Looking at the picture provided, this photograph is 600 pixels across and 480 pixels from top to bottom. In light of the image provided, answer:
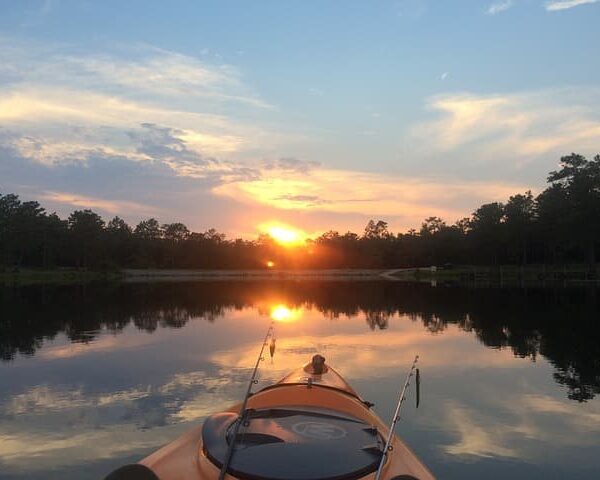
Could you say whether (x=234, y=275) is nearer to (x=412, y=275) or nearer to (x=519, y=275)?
(x=412, y=275)

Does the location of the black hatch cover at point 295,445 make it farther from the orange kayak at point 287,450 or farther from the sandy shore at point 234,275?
the sandy shore at point 234,275

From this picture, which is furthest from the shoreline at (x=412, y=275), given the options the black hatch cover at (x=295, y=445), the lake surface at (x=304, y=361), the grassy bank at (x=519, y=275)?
the black hatch cover at (x=295, y=445)

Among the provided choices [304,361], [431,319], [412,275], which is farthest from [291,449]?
[412,275]

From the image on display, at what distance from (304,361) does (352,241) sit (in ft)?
362

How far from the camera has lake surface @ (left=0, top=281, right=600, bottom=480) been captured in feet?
28.0

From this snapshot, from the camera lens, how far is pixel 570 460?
833 centimetres

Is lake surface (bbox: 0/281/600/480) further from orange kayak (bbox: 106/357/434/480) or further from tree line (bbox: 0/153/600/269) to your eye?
tree line (bbox: 0/153/600/269)

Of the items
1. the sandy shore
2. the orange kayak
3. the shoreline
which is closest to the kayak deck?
the orange kayak

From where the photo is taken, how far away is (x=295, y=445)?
18.0ft

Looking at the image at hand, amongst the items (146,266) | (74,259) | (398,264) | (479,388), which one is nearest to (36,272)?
(74,259)

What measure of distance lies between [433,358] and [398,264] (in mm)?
99588

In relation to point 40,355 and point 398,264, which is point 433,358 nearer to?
point 40,355

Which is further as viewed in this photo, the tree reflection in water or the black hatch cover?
the tree reflection in water

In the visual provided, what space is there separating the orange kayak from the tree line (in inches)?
2818
